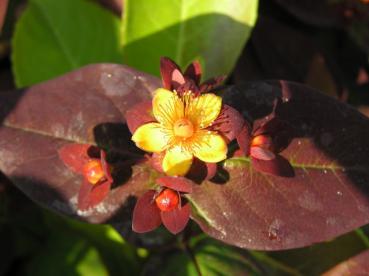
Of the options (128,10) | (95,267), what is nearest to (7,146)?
(95,267)

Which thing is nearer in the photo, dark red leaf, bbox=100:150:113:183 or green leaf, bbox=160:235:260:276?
dark red leaf, bbox=100:150:113:183

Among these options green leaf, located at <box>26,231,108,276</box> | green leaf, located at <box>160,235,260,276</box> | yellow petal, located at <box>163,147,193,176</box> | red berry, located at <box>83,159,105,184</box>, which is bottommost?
green leaf, located at <box>26,231,108,276</box>

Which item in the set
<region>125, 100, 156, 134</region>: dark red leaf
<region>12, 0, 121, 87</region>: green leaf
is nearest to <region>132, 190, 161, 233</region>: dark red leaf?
<region>125, 100, 156, 134</region>: dark red leaf

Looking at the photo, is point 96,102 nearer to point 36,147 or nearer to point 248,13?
point 36,147

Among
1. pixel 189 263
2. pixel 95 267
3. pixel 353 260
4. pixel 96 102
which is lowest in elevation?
pixel 95 267

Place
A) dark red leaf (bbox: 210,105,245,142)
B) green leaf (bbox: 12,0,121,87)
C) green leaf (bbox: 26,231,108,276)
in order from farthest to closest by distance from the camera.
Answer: green leaf (bbox: 12,0,121,87), green leaf (bbox: 26,231,108,276), dark red leaf (bbox: 210,105,245,142)

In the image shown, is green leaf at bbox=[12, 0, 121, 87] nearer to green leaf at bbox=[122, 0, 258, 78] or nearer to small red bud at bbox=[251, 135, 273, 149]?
green leaf at bbox=[122, 0, 258, 78]

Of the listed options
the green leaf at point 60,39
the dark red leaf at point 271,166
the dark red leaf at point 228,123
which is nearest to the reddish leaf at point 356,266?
the dark red leaf at point 271,166
